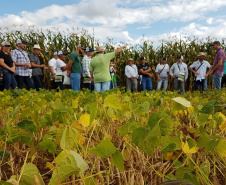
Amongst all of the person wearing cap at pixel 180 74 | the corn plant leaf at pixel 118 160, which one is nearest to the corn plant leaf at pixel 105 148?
the corn plant leaf at pixel 118 160

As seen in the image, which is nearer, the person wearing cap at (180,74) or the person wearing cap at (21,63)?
the person wearing cap at (21,63)

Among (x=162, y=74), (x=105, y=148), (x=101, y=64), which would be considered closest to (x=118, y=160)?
(x=105, y=148)

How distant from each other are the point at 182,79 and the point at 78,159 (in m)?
8.88

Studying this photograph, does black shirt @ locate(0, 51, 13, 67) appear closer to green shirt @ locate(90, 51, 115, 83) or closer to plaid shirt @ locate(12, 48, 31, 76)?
plaid shirt @ locate(12, 48, 31, 76)

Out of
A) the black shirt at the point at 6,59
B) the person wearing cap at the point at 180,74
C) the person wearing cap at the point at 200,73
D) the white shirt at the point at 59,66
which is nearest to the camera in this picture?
the black shirt at the point at 6,59

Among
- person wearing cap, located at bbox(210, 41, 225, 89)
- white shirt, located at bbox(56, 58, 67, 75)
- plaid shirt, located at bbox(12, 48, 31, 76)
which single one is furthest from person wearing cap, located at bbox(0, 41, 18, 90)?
person wearing cap, located at bbox(210, 41, 225, 89)

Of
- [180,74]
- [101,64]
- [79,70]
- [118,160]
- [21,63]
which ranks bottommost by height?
[118,160]

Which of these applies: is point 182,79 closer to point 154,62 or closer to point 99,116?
point 154,62

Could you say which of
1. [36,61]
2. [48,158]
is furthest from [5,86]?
[48,158]

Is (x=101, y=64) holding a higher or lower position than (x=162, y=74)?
higher

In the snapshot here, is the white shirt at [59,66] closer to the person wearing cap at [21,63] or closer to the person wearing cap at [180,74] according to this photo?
the person wearing cap at [21,63]

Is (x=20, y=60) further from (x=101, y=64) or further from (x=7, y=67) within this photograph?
(x=101, y=64)

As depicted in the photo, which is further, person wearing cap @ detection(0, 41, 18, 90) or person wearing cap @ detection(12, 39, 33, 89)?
person wearing cap @ detection(12, 39, 33, 89)

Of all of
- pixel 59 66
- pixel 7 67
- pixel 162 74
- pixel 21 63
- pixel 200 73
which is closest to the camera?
pixel 7 67
